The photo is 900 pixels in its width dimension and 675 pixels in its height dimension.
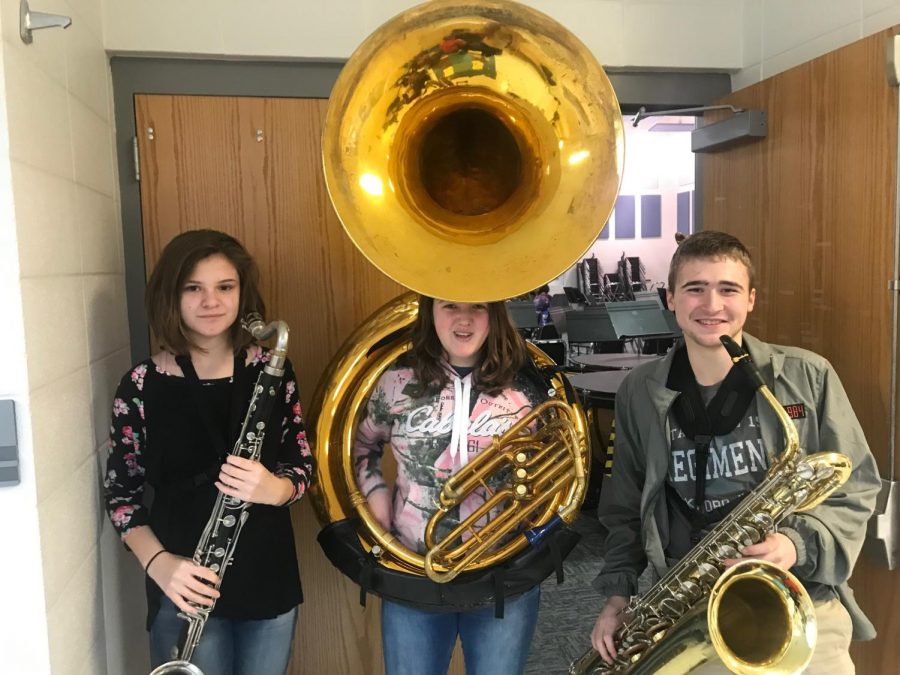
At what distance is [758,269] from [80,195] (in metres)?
1.78

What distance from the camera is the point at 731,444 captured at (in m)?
1.39

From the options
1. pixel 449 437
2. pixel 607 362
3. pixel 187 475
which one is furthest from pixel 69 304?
pixel 607 362

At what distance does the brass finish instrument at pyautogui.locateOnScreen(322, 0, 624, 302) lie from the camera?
122 cm

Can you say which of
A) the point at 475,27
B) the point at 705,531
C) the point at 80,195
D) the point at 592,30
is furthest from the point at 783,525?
the point at 80,195

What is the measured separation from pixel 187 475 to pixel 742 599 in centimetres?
110

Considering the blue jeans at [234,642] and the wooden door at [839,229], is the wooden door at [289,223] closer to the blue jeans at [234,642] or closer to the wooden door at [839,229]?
the blue jeans at [234,642]

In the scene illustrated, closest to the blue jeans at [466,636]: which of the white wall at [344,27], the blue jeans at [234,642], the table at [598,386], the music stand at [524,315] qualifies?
the blue jeans at [234,642]

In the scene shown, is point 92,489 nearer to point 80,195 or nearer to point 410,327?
point 80,195

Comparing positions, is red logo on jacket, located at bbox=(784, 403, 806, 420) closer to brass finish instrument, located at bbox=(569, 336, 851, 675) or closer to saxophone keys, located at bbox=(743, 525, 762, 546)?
brass finish instrument, located at bbox=(569, 336, 851, 675)

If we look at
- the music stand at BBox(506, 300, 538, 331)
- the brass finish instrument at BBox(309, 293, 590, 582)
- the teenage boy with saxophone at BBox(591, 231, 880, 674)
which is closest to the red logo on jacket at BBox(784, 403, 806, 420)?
the teenage boy with saxophone at BBox(591, 231, 880, 674)

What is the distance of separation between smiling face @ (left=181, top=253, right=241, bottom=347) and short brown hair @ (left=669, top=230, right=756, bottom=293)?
35.9 inches

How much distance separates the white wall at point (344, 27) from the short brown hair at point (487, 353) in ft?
3.00

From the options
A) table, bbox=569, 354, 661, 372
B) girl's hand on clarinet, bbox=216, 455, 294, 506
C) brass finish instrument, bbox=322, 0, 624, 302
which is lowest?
table, bbox=569, 354, 661, 372

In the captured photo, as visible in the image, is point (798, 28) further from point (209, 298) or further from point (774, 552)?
point (209, 298)
